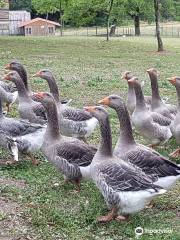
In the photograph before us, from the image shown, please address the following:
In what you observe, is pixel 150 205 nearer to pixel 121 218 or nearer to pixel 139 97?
Answer: pixel 121 218

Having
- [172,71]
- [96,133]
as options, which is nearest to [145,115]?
[96,133]

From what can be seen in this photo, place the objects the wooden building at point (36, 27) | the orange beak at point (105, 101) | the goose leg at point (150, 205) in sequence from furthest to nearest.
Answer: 1. the wooden building at point (36, 27)
2. the orange beak at point (105, 101)
3. the goose leg at point (150, 205)

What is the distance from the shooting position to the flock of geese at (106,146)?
20.7 ft

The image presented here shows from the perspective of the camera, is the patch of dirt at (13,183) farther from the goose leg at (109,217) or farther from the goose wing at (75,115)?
the goose wing at (75,115)

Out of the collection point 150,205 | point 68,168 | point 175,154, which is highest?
point 68,168

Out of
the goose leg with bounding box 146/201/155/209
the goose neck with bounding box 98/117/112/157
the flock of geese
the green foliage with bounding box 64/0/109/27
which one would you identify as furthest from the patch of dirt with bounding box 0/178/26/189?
the green foliage with bounding box 64/0/109/27

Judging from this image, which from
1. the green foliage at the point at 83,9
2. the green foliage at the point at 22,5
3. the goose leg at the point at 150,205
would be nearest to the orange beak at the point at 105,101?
the goose leg at the point at 150,205

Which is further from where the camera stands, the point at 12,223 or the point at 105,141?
the point at 105,141

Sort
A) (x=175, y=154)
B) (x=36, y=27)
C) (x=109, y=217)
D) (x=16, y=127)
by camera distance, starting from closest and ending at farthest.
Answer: (x=109, y=217), (x=16, y=127), (x=175, y=154), (x=36, y=27)

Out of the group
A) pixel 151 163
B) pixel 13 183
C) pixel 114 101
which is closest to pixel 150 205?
pixel 151 163

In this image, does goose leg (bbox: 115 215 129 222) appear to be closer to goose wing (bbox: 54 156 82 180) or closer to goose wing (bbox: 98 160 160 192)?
goose wing (bbox: 98 160 160 192)

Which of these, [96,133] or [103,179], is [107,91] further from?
[103,179]

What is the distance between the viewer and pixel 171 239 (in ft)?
19.5

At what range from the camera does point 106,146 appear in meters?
6.69
